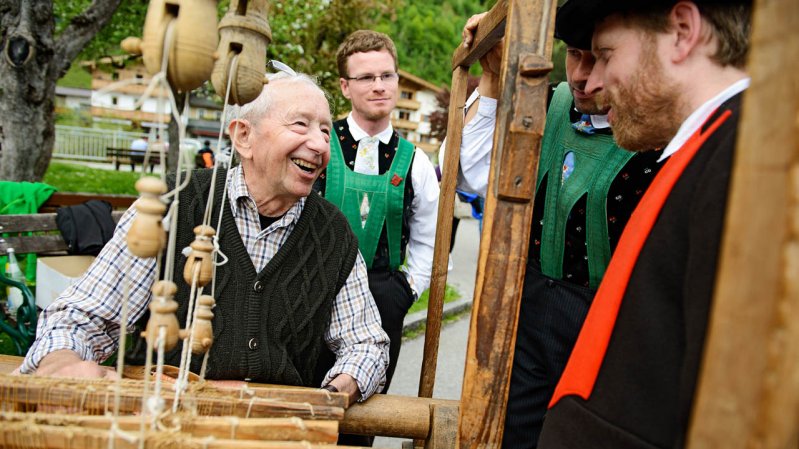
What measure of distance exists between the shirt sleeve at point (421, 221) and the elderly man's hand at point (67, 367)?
5.43 feet

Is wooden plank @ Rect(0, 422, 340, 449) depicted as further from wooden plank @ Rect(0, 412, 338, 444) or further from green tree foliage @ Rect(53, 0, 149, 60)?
green tree foliage @ Rect(53, 0, 149, 60)

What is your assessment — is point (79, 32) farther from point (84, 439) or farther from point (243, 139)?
point (84, 439)

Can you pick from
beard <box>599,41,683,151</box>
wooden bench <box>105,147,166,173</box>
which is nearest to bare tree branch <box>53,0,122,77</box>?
beard <box>599,41,683,151</box>

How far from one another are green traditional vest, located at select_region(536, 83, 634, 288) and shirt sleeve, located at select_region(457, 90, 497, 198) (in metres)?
0.23

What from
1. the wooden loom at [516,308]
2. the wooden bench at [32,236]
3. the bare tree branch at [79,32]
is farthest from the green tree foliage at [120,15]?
the wooden loom at [516,308]

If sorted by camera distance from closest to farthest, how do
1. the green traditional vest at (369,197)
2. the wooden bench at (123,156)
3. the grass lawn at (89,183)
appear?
the green traditional vest at (369,197) → the grass lawn at (89,183) → the wooden bench at (123,156)

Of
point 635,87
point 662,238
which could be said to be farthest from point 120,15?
point 662,238

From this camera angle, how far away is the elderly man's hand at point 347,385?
5.44 ft

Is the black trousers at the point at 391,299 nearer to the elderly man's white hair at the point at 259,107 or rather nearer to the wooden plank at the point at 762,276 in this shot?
the elderly man's white hair at the point at 259,107

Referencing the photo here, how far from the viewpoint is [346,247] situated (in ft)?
6.33

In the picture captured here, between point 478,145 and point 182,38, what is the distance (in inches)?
54.5

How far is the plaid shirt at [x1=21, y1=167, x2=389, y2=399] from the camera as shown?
1573mm

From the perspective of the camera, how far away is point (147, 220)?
90cm

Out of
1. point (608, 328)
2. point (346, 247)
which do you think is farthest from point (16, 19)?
point (608, 328)
